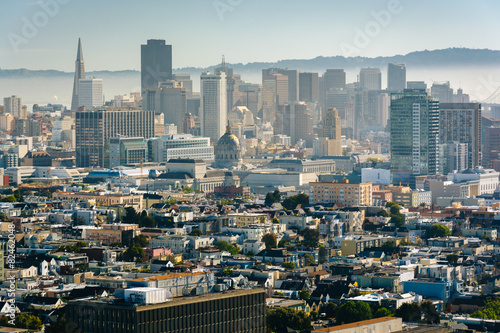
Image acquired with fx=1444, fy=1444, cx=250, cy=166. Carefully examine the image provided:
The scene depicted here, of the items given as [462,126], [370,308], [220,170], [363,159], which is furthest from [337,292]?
[363,159]

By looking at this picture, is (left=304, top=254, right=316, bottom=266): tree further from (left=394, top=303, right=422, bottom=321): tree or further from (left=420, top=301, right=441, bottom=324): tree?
(left=394, top=303, right=422, bottom=321): tree

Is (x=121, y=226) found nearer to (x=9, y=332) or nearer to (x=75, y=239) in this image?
(x=75, y=239)

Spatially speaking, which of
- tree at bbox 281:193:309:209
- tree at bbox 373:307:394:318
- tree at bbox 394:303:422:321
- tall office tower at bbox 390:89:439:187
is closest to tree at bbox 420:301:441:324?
tree at bbox 394:303:422:321

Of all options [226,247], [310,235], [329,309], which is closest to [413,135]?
[310,235]

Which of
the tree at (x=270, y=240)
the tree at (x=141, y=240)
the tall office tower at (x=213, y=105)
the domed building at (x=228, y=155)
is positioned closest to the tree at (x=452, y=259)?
the tree at (x=270, y=240)

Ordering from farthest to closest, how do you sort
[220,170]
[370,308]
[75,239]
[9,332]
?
[220,170] < [75,239] < [370,308] < [9,332]

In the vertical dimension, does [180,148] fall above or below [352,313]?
above

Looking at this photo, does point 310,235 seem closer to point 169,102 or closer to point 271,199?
point 271,199

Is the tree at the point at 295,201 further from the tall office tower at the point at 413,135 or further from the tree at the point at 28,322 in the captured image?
the tree at the point at 28,322
